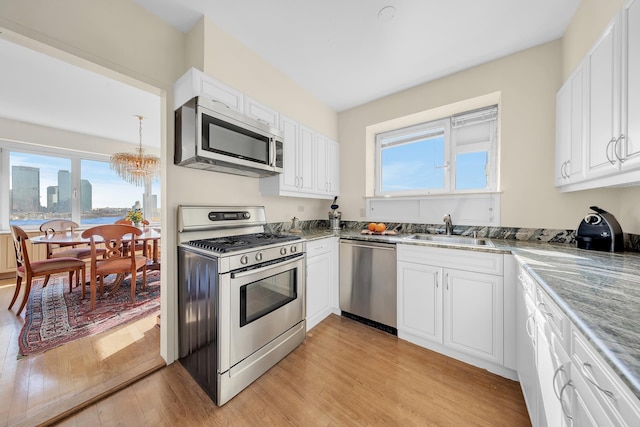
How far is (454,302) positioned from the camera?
1826 millimetres

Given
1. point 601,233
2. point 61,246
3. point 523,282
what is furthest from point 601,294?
point 61,246

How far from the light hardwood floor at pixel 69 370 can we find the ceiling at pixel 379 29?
8.82 feet

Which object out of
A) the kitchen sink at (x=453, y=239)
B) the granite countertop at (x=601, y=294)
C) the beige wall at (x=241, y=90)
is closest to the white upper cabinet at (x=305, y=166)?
the beige wall at (x=241, y=90)

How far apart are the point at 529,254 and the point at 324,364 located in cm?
167

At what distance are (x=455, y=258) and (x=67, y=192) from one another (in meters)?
6.59

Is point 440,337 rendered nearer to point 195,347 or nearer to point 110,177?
point 195,347

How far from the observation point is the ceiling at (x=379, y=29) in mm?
1639

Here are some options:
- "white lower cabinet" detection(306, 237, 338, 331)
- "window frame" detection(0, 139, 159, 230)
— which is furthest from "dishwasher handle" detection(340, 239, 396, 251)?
"window frame" detection(0, 139, 159, 230)

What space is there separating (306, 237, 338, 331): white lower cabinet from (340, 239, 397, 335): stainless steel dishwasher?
90 mm

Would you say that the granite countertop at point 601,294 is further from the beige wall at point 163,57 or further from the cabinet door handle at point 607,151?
the beige wall at point 163,57

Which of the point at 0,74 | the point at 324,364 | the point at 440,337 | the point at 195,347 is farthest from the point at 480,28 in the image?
the point at 0,74

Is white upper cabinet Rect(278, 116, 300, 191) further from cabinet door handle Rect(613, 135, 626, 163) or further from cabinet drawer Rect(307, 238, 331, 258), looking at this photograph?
cabinet door handle Rect(613, 135, 626, 163)

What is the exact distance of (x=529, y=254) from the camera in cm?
149

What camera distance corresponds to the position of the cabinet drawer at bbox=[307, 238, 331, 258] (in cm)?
219
